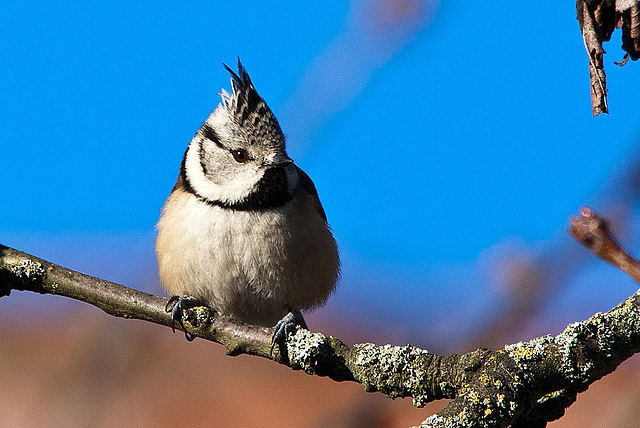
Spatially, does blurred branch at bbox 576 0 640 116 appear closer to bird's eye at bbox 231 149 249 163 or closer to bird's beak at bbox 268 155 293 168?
bird's beak at bbox 268 155 293 168

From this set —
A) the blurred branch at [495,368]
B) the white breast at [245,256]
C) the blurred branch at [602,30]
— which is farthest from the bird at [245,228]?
the blurred branch at [602,30]

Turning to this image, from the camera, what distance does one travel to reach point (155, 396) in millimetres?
8539

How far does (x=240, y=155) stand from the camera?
4012 millimetres

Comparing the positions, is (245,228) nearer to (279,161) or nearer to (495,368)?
(279,161)

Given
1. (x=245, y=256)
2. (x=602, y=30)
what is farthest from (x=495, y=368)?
(x=245, y=256)

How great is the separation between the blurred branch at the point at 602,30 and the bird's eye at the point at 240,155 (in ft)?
8.14

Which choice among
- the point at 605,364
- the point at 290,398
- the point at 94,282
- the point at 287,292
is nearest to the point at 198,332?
the point at 94,282

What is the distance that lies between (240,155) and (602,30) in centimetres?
254

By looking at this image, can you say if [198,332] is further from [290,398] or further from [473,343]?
[290,398]

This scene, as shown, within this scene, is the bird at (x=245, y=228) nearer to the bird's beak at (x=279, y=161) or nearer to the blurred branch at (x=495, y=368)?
the bird's beak at (x=279, y=161)

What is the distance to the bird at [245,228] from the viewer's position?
3734 millimetres

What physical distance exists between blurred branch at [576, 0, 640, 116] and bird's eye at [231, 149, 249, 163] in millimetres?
2482

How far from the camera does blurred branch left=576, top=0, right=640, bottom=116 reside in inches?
66.0

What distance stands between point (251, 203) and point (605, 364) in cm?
220
